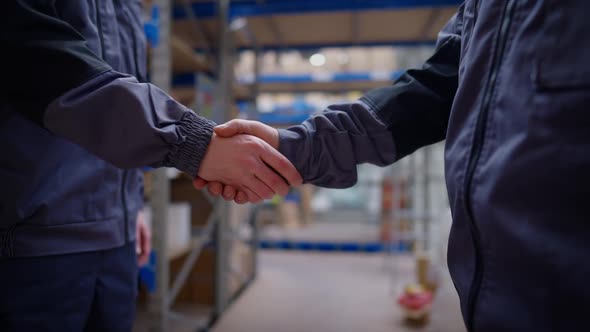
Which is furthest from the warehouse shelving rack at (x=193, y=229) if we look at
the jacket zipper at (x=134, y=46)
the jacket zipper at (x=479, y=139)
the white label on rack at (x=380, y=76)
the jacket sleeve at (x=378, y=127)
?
the white label on rack at (x=380, y=76)

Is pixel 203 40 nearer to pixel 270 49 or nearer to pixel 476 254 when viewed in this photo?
pixel 270 49

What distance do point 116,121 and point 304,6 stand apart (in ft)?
7.31

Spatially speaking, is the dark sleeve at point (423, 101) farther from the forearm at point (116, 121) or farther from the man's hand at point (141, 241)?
the man's hand at point (141, 241)

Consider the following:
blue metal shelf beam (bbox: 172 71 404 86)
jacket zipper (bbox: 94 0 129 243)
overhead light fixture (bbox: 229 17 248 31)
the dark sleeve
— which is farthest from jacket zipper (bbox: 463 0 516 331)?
blue metal shelf beam (bbox: 172 71 404 86)

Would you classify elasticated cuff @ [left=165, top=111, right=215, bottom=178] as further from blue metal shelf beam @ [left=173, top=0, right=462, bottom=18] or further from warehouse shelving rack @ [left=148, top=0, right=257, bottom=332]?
blue metal shelf beam @ [left=173, top=0, right=462, bottom=18]

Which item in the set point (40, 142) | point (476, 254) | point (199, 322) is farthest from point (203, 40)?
point (476, 254)

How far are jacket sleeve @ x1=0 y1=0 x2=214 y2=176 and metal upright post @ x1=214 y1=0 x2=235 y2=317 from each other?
76.1 inches

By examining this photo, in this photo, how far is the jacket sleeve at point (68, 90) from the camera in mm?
687

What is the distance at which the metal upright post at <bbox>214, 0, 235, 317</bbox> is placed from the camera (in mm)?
2605

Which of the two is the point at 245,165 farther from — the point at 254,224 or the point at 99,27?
the point at 254,224

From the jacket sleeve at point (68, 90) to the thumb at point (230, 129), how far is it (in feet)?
0.57

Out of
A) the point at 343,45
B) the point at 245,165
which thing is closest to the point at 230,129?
the point at 245,165

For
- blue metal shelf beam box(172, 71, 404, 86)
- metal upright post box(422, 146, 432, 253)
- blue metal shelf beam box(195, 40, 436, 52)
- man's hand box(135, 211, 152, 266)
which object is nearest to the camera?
man's hand box(135, 211, 152, 266)

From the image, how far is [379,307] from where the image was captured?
2854mm
